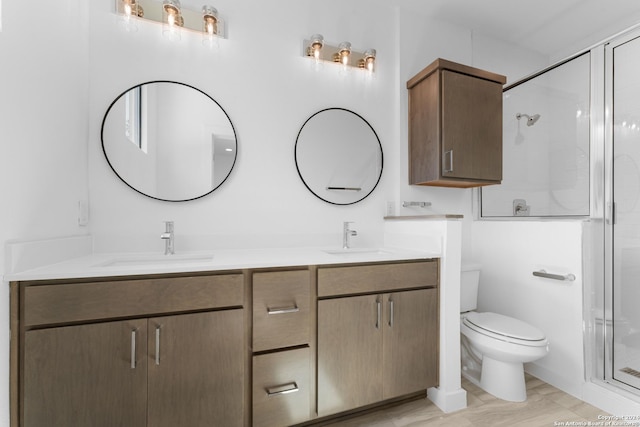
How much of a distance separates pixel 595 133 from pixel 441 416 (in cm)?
195

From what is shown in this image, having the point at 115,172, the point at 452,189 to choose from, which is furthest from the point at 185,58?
the point at 452,189

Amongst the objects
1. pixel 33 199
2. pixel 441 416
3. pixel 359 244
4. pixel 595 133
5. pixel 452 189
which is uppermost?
pixel 595 133

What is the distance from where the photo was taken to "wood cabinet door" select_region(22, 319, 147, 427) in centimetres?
99

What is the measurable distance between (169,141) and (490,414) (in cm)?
236

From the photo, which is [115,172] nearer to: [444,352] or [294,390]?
[294,390]

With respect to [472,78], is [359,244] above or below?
below

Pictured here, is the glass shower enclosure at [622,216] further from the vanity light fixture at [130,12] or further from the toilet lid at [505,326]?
the vanity light fixture at [130,12]

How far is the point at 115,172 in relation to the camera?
1550 millimetres

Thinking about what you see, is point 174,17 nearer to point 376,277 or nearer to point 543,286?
point 376,277

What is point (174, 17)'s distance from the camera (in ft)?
5.24

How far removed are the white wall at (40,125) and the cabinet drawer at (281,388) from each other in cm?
86

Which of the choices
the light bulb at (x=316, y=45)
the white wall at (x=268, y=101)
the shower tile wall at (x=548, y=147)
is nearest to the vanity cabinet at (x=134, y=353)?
the white wall at (x=268, y=101)

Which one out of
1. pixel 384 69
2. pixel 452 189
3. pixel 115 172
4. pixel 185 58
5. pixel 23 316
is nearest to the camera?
pixel 23 316

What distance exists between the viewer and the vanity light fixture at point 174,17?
1.56 meters
